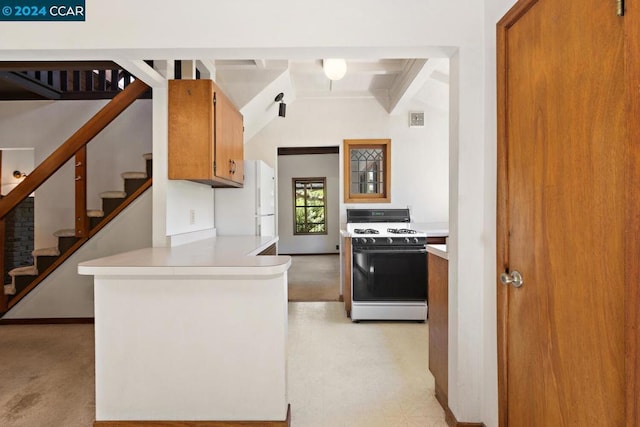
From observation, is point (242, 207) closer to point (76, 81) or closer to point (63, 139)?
point (63, 139)

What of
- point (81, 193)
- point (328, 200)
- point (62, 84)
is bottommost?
point (81, 193)

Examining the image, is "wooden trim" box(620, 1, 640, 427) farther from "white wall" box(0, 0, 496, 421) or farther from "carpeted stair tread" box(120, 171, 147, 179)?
"carpeted stair tread" box(120, 171, 147, 179)

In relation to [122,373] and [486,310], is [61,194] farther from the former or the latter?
[486,310]

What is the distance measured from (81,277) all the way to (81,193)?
884mm

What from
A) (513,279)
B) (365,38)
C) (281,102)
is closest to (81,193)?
(281,102)

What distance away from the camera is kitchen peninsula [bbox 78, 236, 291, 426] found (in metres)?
1.84

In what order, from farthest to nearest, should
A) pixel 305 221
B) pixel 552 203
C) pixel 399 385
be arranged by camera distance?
pixel 305 221 → pixel 399 385 → pixel 552 203

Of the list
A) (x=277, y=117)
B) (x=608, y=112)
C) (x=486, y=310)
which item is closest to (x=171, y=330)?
(x=486, y=310)

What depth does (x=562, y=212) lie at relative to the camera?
1252mm

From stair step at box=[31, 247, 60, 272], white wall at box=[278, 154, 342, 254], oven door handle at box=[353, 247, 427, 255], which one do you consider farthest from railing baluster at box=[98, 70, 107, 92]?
white wall at box=[278, 154, 342, 254]

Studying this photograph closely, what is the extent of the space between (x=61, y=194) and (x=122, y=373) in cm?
352

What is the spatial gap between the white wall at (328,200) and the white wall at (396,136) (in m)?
4.66

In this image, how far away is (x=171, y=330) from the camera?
6.10 feet

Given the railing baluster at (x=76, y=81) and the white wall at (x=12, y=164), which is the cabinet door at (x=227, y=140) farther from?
the white wall at (x=12, y=164)
